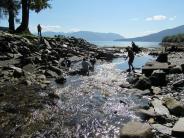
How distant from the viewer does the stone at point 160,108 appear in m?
19.7

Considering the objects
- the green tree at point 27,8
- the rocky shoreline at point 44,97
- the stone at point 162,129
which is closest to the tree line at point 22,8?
the green tree at point 27,8

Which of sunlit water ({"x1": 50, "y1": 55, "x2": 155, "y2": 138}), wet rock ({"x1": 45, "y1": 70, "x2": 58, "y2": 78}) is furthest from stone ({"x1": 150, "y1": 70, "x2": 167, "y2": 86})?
wet rock ({"x1": 45, "y1": 70, "x2": 58, "y2": 78})

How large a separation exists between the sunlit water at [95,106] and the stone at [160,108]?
51.1 inches

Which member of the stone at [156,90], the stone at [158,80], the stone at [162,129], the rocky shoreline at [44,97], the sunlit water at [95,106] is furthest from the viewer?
the stone at [158,80]

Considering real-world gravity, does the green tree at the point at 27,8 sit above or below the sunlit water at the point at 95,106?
above

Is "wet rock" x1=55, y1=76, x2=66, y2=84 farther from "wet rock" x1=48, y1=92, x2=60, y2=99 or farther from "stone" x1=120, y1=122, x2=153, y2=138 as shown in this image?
"stone" x1=120, y1=122, x2=153, y2=138

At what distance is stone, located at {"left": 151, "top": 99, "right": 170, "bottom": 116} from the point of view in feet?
64.7

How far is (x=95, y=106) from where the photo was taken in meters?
22.6

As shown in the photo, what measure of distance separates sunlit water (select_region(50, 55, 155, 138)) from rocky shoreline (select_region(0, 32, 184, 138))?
2.28ft

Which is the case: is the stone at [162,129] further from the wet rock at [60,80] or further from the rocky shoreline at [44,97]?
the wet rock at [60,80]

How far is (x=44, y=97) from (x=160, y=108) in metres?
8.79

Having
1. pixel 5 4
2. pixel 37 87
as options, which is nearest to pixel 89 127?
pixel 37 87

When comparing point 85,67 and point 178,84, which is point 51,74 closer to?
point 85,67

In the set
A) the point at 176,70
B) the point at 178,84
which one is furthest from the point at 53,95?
the point at 176,70
